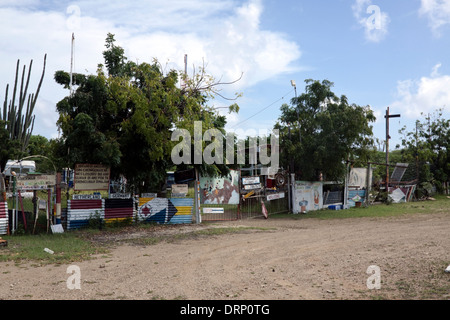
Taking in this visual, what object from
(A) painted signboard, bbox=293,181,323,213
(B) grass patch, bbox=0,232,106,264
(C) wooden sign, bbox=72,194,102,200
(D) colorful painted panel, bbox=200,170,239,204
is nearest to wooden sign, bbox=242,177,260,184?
(D) colorful painted panel, bbox=200,170,239,204

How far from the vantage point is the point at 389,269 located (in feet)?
25.3

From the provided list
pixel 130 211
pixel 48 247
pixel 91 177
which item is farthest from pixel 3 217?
pixel 130 211

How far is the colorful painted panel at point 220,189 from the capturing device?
55.7 feet

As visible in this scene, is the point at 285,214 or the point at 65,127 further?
the point at 285,214

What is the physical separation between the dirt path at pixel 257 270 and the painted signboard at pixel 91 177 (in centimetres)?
376

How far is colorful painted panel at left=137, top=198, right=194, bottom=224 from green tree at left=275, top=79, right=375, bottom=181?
259 inches

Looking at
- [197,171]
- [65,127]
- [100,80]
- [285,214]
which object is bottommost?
[285,214]

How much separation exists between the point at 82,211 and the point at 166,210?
3.25 m

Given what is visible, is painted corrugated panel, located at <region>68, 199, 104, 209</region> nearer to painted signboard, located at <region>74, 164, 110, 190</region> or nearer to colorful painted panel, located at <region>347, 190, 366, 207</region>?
painted signboard, located at <region>74, 164, 110, 190</region>

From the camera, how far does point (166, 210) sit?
15562 mm

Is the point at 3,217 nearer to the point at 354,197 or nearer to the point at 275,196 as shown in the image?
the point at 275,196
